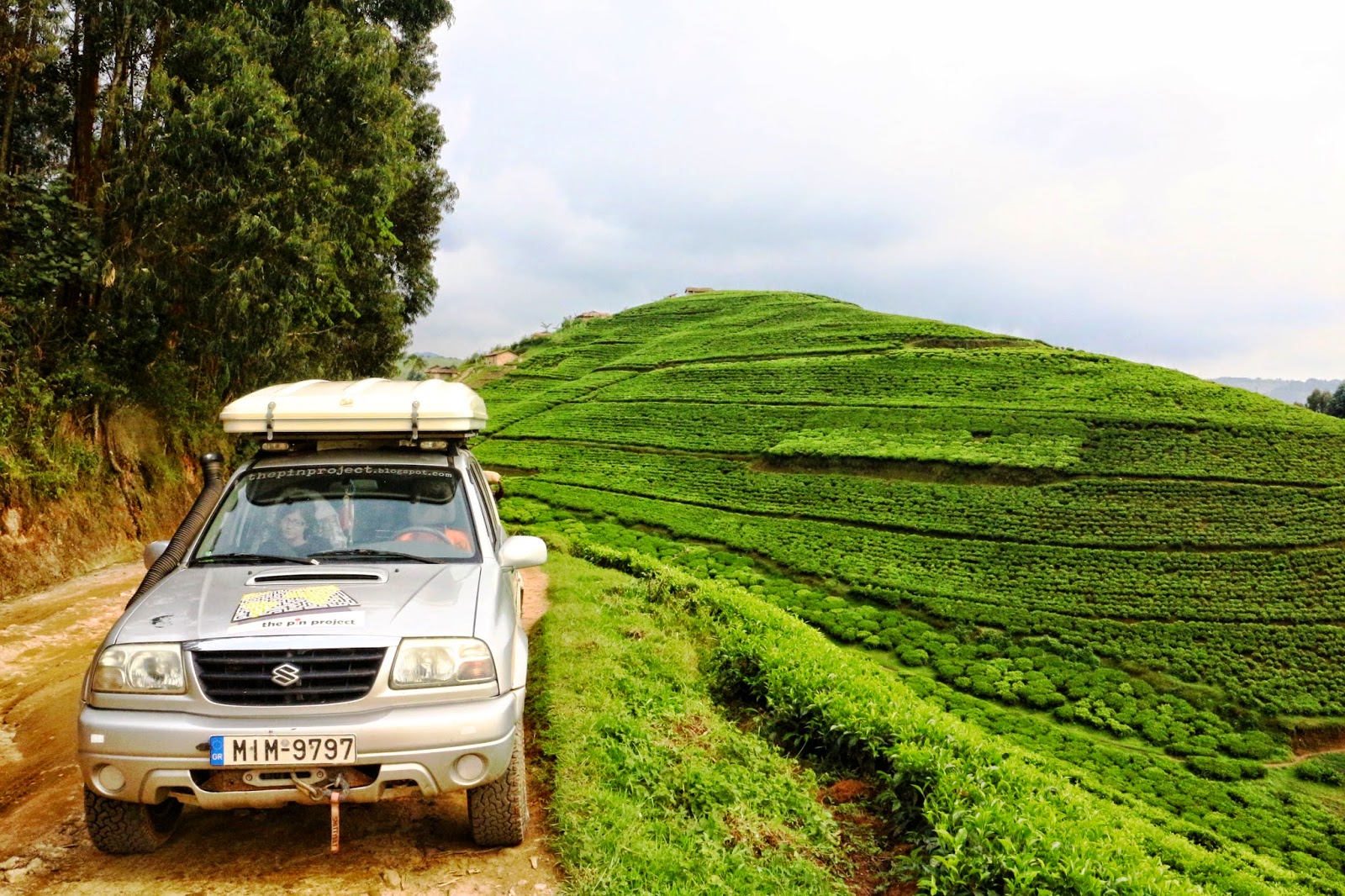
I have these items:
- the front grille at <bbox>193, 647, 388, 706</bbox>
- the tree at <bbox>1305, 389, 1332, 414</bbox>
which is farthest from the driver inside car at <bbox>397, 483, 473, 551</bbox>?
the tree at <bbox>1305, 389, 1332, 414</bbox>

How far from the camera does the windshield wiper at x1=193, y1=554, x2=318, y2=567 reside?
4.35 metres

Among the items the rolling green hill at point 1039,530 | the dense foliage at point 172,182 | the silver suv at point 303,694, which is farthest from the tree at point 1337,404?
the silver suv at point 303,694

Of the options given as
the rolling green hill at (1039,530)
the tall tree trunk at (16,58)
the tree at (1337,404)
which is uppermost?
the tree at (1337,404)

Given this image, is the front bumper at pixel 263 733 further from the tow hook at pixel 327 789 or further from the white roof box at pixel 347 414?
the white roof box at pixel 347 414

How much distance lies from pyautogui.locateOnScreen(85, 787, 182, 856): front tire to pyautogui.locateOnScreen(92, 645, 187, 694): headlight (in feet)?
1.76

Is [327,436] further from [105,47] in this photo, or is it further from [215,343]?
[105,47]

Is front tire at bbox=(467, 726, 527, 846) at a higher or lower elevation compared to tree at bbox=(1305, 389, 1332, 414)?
lower

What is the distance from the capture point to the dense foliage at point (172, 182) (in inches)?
484

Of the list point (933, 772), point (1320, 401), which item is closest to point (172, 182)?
point (933, 772)

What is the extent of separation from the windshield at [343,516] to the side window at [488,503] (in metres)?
0.26

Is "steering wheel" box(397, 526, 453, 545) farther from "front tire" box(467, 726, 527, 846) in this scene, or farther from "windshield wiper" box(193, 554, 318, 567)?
"front tire" box(467, 726, 527, 846)

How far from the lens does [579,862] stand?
12.8 ft

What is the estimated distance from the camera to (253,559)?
440cm

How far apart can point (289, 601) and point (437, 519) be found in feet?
3.78
